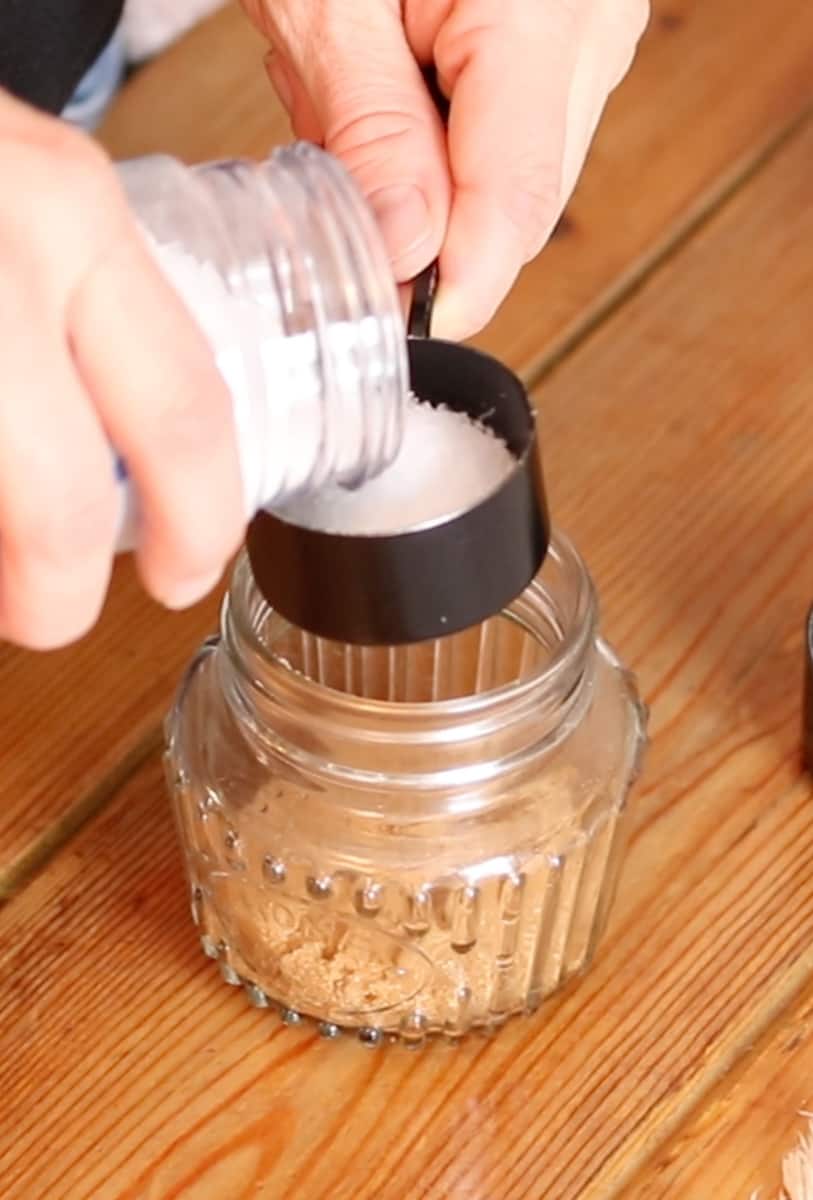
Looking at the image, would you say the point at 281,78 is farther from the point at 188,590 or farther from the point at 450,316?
the point at 188,590

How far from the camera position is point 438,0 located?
0.60 metres

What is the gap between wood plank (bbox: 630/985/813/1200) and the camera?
54cm

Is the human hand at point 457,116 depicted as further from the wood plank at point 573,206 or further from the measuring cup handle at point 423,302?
the wood plank at point 573,206

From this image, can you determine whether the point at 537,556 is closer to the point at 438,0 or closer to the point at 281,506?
the point at 281,506

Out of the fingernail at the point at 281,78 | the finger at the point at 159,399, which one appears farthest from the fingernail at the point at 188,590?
the fingernail at the point at 281,78

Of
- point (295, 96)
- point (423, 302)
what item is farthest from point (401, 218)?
point (295, 96)

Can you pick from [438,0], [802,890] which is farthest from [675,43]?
[802,890]

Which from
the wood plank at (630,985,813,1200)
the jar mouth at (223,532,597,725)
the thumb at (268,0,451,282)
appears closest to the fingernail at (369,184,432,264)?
the thumb at (268,0,451,282)

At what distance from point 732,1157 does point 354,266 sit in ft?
0.93

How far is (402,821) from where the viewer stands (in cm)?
55

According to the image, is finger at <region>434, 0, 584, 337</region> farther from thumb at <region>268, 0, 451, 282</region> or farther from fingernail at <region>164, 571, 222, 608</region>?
fingernail at <region>164, 571, 222, 608</region>

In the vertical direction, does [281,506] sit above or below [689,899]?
above

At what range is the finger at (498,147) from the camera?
57 centimetres

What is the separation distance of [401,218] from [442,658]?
161 mm
